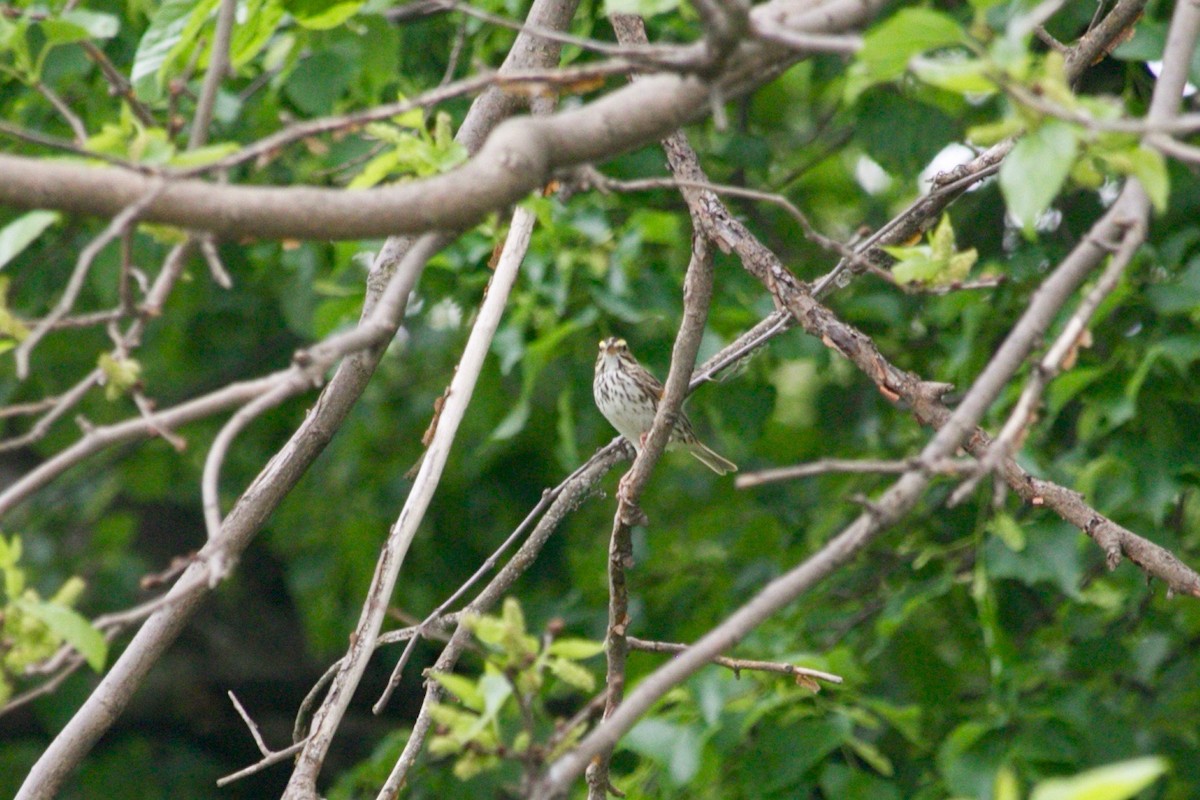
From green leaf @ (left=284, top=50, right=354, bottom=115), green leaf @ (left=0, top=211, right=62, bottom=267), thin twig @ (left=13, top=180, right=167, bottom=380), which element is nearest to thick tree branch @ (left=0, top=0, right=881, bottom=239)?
thin twig @ (left=13, top=180, right=167, bottom=380)

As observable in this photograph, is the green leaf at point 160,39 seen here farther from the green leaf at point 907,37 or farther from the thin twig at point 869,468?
the thin twig at point 869,468

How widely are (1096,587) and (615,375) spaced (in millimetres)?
2028

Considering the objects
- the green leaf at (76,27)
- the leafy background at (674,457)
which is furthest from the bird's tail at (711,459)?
the green leaf at (76,27)

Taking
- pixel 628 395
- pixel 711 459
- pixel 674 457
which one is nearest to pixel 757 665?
pixel 628 395

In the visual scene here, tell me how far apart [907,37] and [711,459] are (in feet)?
12.7

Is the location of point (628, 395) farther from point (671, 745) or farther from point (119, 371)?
point (119, 371)

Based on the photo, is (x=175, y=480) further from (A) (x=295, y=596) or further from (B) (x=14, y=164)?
(B) (x=14, y=164)

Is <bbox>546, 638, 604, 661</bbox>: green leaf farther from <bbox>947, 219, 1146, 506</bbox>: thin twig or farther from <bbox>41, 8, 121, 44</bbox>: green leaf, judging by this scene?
<bbox>41, 8, 121, 44</bbox>: green leaf

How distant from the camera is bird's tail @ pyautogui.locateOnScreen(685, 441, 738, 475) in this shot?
17.1 ft

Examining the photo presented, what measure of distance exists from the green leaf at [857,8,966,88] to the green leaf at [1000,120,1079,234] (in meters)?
0.15

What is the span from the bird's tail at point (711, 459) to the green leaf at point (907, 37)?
3606 millimetres

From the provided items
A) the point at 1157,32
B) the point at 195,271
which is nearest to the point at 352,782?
the point at 195,271

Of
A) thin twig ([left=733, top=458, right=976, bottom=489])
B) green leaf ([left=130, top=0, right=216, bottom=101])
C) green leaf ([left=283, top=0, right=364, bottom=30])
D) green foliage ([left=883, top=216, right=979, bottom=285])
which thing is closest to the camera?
thin twig ([left=733, top=458, right=976, bottom=489])

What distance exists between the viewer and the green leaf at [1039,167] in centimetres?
151
